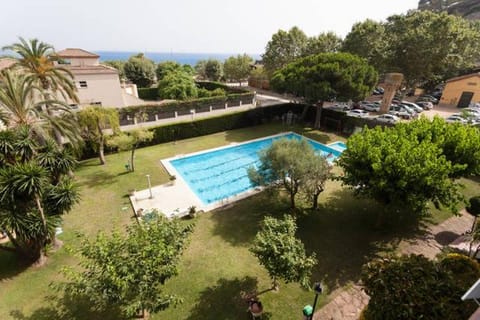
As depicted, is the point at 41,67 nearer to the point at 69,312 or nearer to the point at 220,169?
the point at 220,169

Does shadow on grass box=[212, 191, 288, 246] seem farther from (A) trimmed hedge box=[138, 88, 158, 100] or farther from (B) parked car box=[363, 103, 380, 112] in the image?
(A) trimmed hedge box=[138, 88, 158, 100]

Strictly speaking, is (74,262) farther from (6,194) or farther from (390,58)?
(390,58)

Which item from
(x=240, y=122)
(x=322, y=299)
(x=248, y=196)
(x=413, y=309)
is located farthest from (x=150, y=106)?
(x=413, y=309)

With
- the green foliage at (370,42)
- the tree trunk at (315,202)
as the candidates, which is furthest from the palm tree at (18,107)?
the green foliage at (370,42)

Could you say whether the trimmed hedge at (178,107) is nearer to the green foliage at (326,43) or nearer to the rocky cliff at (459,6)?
the green foliage at (326,43)

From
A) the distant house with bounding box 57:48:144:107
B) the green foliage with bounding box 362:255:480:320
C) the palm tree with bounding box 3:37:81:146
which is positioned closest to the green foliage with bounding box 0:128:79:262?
the palm tree with bounding box 3:37:81:146

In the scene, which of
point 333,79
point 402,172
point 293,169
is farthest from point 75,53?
point 402,172
